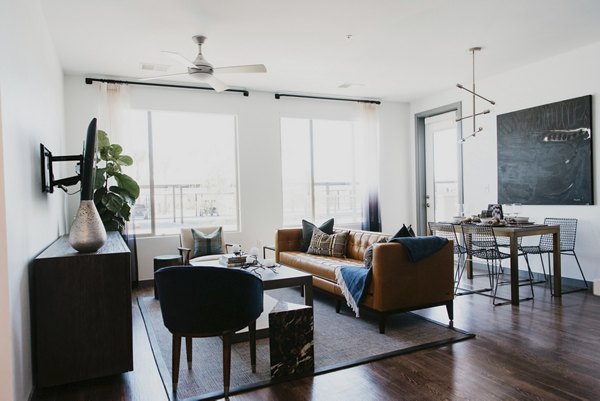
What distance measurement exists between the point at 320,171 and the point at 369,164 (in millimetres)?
847

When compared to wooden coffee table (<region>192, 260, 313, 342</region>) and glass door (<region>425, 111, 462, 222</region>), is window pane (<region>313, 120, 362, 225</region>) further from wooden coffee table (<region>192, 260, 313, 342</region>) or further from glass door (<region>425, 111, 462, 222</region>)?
wooden coffee table (<region>192, 260, 313, 342</region>)

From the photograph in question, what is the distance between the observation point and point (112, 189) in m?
5.07

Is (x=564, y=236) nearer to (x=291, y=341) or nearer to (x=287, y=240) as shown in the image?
(x=287, y=240)

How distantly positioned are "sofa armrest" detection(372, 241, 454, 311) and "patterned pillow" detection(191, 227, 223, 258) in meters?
2.57

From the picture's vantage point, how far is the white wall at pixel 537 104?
193 inches

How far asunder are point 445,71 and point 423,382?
442cm

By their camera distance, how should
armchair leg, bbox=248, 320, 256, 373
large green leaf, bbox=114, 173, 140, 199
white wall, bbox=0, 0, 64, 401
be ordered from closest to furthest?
white wall, bbox=0, 0, 64, 401, armchair leg, bbox=248, 320, 256, 373, large green leaf, bbox=114, 173, 140, 199

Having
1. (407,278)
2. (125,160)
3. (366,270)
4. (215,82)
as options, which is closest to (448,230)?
(407,278)

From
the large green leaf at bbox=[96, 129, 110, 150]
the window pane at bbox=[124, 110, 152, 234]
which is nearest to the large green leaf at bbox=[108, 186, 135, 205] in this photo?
the large green leaf at bbox=[96, 129, 110, 150]

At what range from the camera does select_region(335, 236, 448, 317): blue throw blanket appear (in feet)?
12.0

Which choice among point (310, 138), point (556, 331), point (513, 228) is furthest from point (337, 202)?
point (556, 331)

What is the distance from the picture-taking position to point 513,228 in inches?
177

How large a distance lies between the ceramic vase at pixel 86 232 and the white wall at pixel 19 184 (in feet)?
0.82

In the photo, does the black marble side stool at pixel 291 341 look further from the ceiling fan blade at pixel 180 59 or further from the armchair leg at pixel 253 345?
the ceiling fan blade at pixel 180 59
